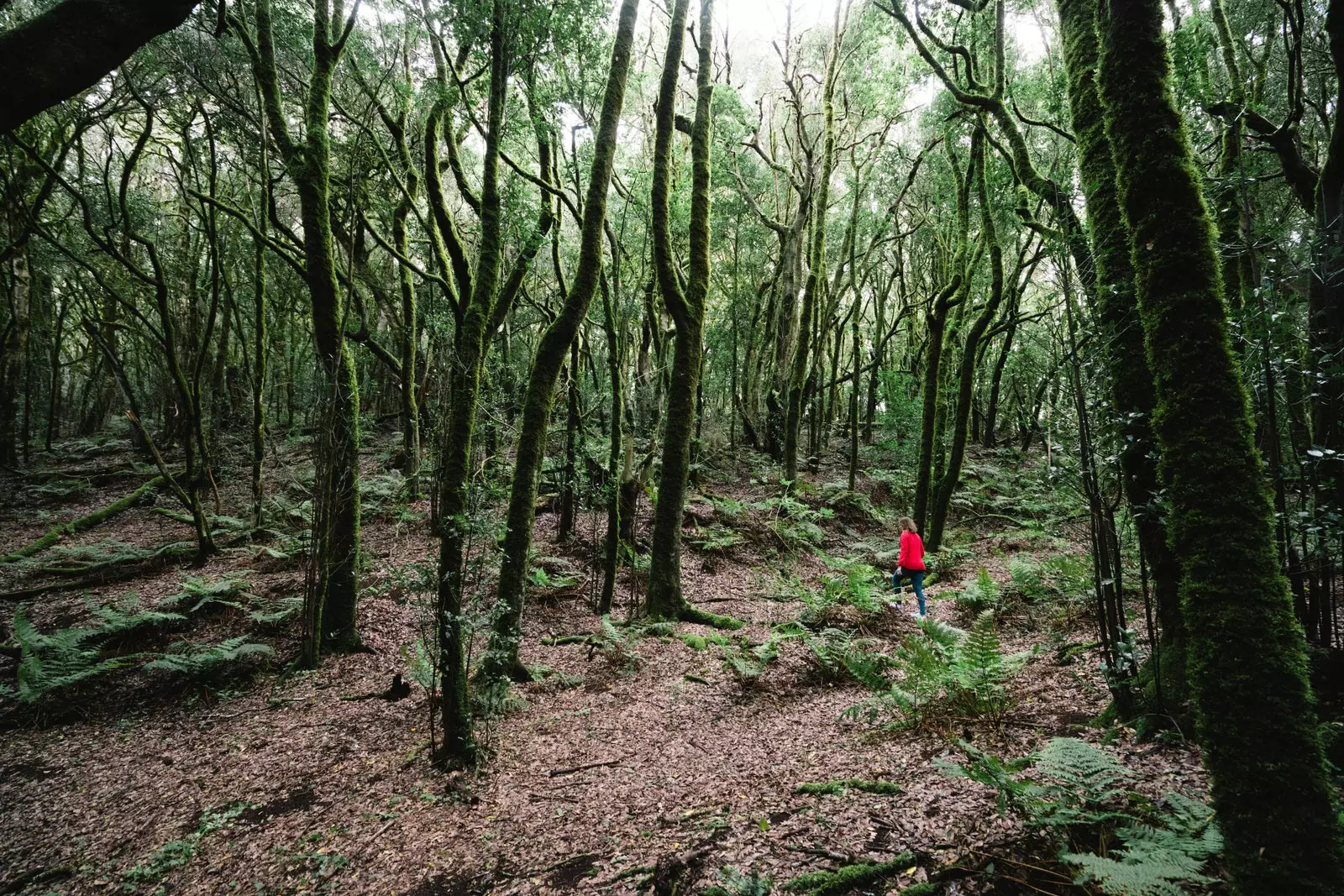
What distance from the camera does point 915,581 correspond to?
29.9ft

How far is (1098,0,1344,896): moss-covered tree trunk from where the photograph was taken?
1.76 meters

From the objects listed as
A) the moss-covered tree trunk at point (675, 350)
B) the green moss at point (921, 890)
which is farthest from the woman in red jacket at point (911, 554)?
the green moss at point (921, 890)

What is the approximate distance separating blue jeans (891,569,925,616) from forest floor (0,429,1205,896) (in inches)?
21.5

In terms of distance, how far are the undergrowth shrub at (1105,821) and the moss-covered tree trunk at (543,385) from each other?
423 centimetres

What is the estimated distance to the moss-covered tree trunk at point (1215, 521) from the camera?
1761 mm

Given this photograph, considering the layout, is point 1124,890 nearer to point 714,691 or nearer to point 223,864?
point 714,691

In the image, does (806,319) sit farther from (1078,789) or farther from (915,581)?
(1078,789)

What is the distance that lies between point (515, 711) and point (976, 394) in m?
24.4

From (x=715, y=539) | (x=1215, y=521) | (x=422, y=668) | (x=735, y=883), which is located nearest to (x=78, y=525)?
(x=422, y=668)

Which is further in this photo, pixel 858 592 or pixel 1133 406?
pixel 858 592

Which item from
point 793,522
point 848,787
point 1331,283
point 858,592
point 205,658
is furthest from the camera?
point 793,522

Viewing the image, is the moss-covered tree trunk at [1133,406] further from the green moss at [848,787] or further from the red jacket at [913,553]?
the red jacket at [913,553]

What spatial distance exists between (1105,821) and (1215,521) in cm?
176

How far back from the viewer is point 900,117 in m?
16.6
